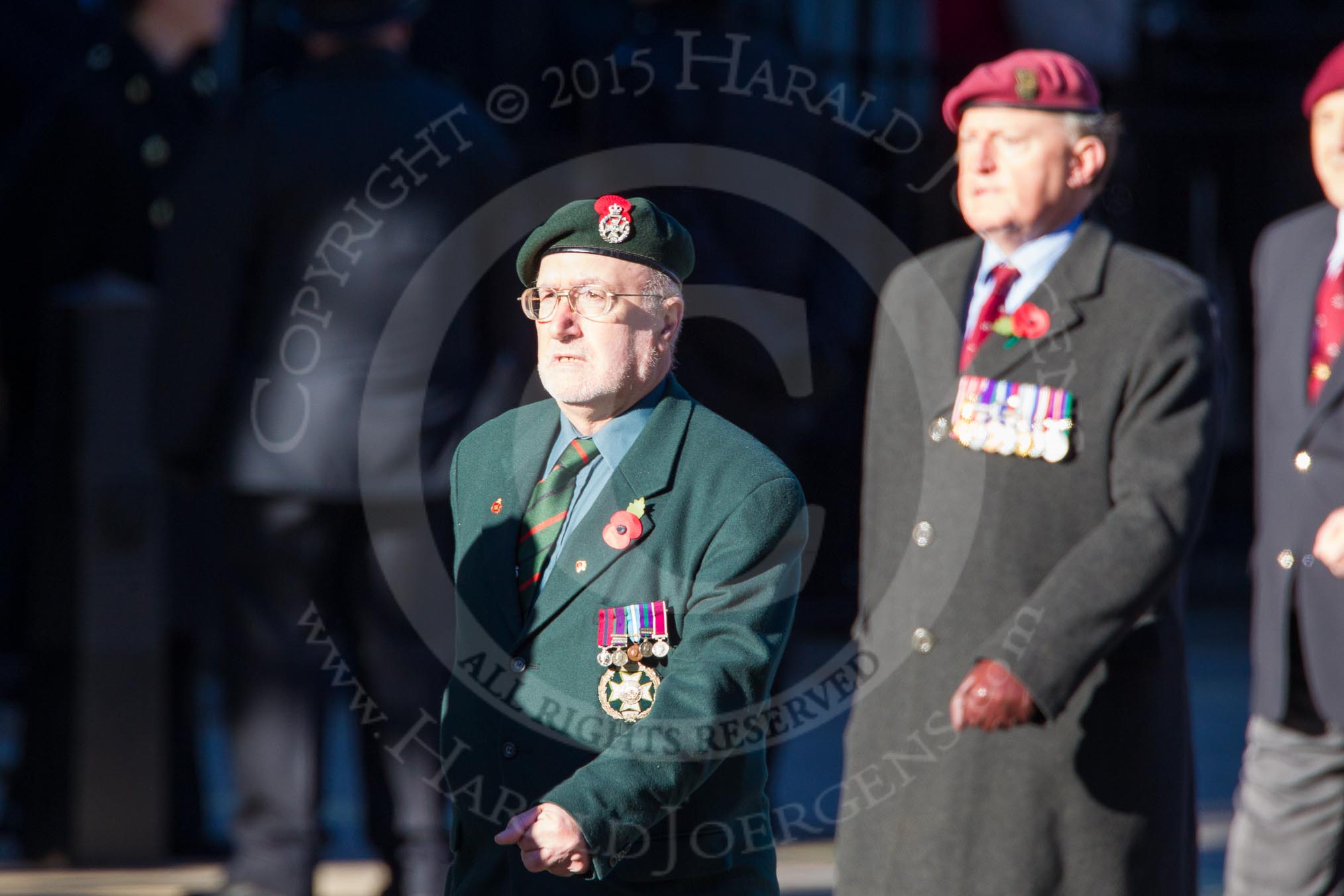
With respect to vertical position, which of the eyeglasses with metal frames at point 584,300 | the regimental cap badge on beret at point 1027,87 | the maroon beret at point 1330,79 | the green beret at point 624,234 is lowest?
the eyeglasses with metal frames at point 584,300

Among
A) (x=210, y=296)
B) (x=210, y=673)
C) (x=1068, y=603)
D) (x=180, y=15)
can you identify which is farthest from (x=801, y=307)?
(x=210, y=673)

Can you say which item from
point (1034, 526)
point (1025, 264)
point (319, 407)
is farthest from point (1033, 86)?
point (319, 407)

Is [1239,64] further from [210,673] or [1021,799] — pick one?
[1021,799]

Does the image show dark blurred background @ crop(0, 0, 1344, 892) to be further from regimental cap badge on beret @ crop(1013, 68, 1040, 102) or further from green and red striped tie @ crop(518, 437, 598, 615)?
regimental cap badge on beret @ crop(1013, 68, 1040, 102)

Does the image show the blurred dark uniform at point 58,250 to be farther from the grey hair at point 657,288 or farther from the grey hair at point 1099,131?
the grey hair at point 657,288

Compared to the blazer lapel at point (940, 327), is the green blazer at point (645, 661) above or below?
below

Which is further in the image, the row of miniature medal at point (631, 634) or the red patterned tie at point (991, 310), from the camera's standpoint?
the red patterned tie at point (991, 310)

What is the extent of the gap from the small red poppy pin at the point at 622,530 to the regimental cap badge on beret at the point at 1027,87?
138 cm

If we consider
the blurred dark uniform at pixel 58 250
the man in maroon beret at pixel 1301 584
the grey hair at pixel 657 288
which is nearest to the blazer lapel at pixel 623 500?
the grey hair at pixel 657 288

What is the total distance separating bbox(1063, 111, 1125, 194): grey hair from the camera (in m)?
2.99

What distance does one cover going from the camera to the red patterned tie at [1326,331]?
3791 mm

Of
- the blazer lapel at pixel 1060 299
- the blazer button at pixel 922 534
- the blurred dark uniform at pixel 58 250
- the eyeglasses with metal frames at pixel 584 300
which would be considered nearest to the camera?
the eyeglasses with metal frames at pixel 584 300

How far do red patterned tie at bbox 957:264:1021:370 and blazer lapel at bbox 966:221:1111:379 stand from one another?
0.04 ft

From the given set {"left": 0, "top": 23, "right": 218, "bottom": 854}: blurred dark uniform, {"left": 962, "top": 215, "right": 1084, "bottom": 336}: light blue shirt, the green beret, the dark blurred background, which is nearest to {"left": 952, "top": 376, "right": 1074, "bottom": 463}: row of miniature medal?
{"left": 962, "top": 215, "right": 1084, "bottom": 336}: light blue shirt
